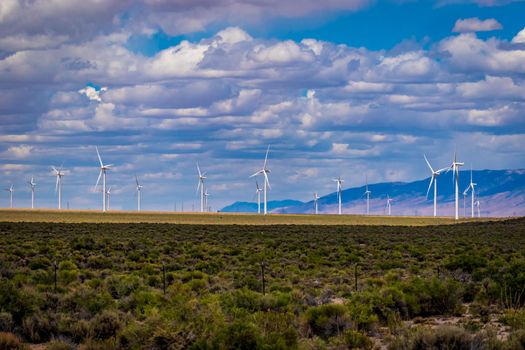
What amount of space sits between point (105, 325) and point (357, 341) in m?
6.43

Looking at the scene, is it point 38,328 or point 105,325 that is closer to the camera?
point 105,325

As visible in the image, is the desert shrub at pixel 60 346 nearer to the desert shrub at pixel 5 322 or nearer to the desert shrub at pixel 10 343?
the desert shrub at pixel 10 343

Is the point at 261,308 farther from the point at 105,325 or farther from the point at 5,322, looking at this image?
the point at 5,322

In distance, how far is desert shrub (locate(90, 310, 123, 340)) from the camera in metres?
21.4

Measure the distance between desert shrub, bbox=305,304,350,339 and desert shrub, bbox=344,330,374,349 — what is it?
159cm

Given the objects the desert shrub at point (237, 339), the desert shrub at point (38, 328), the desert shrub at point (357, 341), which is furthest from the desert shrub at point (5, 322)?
the desert shrub at point (357, 341)

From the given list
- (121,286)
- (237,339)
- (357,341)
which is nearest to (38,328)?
(237,339)

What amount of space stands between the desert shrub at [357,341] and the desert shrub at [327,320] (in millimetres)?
1587

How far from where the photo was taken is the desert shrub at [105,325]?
2139 centimetres

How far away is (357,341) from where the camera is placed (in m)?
20.1

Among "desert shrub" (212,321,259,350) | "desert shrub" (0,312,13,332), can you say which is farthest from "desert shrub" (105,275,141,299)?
"desert shrub" (212,321,259,350)

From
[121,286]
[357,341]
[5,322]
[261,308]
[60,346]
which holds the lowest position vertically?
[357,341]

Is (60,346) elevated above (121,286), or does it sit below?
below

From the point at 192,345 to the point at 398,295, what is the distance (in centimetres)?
945
